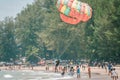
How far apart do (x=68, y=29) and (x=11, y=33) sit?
121 ft

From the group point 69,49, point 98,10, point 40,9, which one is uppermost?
point 40,9

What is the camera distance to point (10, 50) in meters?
114

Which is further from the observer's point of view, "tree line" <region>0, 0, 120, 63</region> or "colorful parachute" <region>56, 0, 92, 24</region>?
"tree line" <region>0, 0, 120, 63</region>

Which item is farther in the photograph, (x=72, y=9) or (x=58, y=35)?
(x=58, y=35)

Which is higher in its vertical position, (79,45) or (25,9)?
(25,9)

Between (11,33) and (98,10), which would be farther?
(11,33)

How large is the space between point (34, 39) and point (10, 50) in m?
8.18

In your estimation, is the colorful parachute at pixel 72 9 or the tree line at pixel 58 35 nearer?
the colorful parachute at pixel 72 9

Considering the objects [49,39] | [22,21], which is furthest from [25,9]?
[49,39]

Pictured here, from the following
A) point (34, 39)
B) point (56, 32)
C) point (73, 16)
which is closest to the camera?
point (73, 16)

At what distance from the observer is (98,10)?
212ft

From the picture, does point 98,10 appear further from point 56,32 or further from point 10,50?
point 10,50

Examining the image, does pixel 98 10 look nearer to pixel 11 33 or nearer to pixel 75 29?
pixel 75 29

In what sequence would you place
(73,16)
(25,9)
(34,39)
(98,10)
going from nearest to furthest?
(73,16) → (98,10) → (34,39) → (25,9)
